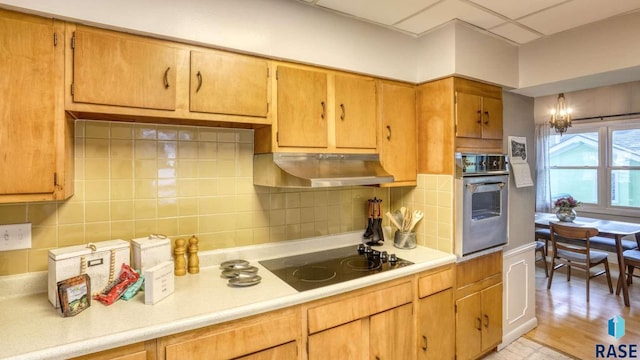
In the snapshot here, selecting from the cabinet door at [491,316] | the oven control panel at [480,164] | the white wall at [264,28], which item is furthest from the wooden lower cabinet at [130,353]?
the cabinet door at [491,316]

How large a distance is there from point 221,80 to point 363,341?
1.61 metres

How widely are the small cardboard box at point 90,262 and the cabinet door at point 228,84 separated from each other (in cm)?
79

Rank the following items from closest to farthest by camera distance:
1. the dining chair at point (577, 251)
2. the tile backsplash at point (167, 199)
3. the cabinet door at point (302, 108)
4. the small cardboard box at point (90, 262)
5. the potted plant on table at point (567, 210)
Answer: the small cardboard box at point (90, 262), the tile backsplash at point (167, 199), the cabinet door at point (302, 108), the dining chair at point (577, 251), the potted plant on table at point (567, 210)

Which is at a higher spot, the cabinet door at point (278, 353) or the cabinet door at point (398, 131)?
the cabinet door at point (398, 131)

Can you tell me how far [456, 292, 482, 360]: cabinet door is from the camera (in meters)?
2.34

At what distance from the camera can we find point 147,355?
4.23ft

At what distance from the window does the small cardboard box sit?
20.2ft

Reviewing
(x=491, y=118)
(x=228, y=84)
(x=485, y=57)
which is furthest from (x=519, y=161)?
(x=228, y=84)

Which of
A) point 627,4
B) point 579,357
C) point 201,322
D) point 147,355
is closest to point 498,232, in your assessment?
point 579,357

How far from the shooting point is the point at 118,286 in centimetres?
153

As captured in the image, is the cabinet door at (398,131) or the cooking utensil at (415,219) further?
the cooking utensil at (415,219)

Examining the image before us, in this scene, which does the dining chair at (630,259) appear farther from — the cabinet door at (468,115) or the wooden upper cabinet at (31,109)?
the wooden upper cabinet at (31,109)

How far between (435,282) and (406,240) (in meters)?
0.36

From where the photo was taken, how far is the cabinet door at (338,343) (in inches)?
66.0
